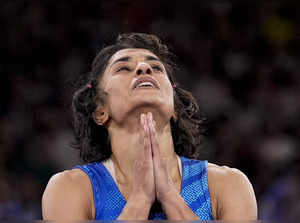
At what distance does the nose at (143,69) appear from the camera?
103 inches

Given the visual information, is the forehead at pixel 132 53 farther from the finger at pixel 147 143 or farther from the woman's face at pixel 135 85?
the finger at pixel 147 143

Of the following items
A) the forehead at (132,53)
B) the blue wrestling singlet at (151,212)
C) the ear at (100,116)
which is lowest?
the blue wrestling singlet at (151,212)

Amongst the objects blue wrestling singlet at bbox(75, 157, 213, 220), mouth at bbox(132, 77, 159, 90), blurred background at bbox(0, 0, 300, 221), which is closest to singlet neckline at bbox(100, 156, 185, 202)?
blue wrestling singlet at bbox(75, 157, 213, 220)

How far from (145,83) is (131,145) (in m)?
0.31

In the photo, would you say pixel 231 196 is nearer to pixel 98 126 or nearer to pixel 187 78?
pixel 98 126

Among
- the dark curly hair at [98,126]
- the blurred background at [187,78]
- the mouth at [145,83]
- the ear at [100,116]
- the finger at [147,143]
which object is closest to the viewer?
the finger at [147,143]

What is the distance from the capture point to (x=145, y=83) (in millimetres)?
2553

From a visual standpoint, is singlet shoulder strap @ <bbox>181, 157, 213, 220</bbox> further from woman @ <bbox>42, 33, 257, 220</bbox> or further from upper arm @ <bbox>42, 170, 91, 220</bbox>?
upper arm @ <bbox>42, 170, 91, 220</bbox>

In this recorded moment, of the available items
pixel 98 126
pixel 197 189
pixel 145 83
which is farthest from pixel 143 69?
pixel 197 189

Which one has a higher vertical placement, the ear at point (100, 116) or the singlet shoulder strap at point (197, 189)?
the ear at point (100, 116)

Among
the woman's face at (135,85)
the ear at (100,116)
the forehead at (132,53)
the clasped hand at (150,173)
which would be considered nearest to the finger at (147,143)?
the clasped hand at (150,173)

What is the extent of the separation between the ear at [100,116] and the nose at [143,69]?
298 millimetres

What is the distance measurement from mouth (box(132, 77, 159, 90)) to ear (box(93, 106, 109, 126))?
0.94 ft

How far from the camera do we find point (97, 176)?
99.1 inches
